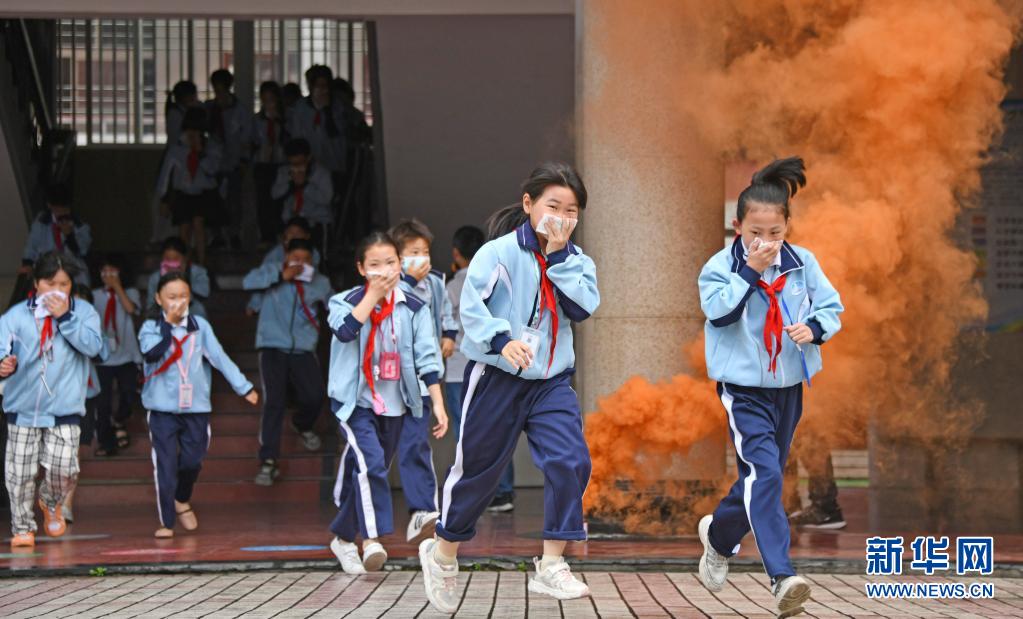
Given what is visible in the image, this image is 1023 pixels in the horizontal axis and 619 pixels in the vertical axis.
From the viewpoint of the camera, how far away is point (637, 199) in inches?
366

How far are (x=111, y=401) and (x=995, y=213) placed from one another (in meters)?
6.92

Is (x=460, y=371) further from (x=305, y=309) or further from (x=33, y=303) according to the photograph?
(x=33, y=303)

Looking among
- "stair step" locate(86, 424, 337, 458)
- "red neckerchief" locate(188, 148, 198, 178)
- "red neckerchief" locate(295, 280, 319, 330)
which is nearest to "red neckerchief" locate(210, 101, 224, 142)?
"red neckerchief" locate(188, 148, 198, 178)

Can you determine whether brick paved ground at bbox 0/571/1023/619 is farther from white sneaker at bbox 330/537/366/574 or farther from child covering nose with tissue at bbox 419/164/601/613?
child covering nose with tissue at bbox 419/164/601/613

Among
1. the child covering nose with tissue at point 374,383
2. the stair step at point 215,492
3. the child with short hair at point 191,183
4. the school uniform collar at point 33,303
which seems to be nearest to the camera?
the child covering nose with tissue at point 374,383

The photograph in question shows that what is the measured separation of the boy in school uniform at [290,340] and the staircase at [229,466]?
0.53ft

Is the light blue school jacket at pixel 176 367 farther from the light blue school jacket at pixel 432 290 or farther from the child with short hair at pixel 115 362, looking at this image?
the child with short hair at pixel 115 362

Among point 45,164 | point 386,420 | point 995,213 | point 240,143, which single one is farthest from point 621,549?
point 45,164

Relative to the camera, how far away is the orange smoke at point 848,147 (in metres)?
8.66

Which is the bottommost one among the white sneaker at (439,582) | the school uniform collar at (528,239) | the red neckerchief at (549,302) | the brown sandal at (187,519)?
the brown sandal at (187,519)

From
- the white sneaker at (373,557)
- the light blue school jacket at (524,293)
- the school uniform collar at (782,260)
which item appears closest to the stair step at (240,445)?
the white sneaker at (373,557)

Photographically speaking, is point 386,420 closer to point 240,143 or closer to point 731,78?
point 731,78

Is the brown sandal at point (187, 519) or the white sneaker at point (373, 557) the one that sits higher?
the white sneaker at point (373, 557)

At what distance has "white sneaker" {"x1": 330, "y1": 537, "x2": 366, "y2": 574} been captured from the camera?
26.2ft
